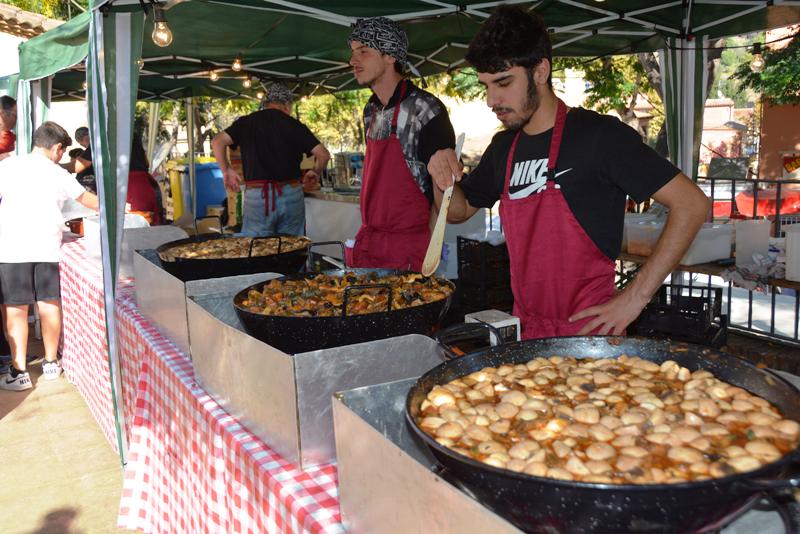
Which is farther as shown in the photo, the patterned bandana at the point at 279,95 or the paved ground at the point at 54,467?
the patterned bandana at the point at 279,95

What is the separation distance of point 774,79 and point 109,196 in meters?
14.3

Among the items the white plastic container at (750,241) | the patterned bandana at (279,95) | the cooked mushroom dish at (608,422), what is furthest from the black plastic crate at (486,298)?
the cooked mushroom dish at (608,422)

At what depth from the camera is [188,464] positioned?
82.4 inches

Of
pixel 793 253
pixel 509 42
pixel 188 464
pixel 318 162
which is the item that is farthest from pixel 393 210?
pixel 793 253

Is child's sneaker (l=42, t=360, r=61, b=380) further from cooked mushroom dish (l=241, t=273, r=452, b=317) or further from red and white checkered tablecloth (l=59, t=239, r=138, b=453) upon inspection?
cooked mushroom dish (l=241, t=273, r=452, b=317)

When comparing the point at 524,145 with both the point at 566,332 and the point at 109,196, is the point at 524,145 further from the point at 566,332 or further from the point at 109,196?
the point at 109,196

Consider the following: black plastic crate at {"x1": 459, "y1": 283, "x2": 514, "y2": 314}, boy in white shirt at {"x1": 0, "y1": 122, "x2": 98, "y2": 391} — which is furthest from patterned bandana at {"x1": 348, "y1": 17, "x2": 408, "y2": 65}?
boy in white shirt at {"x1": 0, "y1": 122, "x2": 98, "y2": 391}

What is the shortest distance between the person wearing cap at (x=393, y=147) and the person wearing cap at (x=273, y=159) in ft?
6.19

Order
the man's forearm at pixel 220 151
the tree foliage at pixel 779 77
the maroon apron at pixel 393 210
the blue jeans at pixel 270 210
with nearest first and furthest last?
the maroon apron at pixel 393 210
the man's forearm at pixel 220 151
the blue jeans at pixel 270 210
the tree foliage at pixel 779 77

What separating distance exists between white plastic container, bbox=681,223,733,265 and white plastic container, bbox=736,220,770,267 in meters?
0.14

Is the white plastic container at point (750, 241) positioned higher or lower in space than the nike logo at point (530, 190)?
lower

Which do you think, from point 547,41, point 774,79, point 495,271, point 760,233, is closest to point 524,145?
point 547,41

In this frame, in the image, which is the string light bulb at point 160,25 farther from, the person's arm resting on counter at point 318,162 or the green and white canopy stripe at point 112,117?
the person's arm resting on counter at point 318,162

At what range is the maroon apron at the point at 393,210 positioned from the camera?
2.84m
